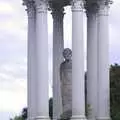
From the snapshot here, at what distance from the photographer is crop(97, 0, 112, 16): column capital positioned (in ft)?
318

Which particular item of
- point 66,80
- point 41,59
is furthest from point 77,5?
point 66,80

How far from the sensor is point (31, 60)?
9750 cm

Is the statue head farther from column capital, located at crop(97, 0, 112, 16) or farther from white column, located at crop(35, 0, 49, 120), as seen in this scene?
column capital, located at crop(97, 0, 112, 16)

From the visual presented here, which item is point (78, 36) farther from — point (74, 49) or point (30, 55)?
point (30, 55)

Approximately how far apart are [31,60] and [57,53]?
16.1 feet

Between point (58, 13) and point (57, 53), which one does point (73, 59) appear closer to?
point (57, 53)

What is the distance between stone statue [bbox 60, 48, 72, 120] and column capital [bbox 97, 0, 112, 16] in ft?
18.8

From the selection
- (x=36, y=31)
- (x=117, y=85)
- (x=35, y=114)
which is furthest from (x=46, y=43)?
(x=117, y=85)

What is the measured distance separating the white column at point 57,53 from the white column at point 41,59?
222 inches

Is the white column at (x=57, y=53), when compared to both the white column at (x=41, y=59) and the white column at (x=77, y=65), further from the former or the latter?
the white column at (x=77, y=65)

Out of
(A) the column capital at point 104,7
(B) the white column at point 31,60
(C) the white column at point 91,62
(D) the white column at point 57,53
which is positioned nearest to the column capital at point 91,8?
(C) the white column at point 91,62

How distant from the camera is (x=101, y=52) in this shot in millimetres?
96688

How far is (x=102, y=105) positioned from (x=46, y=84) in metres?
6.90

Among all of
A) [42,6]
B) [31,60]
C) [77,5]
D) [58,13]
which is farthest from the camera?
[58,13]
